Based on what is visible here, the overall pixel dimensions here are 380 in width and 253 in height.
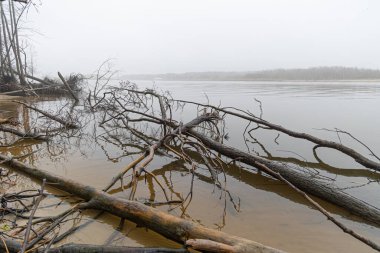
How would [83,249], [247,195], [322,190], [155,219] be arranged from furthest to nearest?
[247,195], [322,190], [155,219], [83,249]

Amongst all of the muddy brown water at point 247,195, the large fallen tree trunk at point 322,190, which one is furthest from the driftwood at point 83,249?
the large fallen tree trunk at point 322,190

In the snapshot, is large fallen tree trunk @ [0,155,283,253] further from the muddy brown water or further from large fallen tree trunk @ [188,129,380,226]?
large fallen tree trunk @ [188,129,380,226]

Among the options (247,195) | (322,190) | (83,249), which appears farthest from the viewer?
(247,195)

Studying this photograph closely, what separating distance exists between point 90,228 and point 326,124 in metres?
10.2

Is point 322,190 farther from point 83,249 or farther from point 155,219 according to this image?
point 83,249

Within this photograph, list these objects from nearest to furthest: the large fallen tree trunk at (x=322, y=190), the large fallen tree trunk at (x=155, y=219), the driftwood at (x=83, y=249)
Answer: the large fallen tree trunk at (x=155, y=219) < the driftwood at (x=83, y=249) < the large fallen tree trunk at (x=322, y=190)

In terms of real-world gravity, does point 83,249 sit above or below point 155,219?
below

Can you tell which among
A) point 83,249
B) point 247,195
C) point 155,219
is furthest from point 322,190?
point 83,249

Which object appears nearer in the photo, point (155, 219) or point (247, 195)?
point (155, 219)

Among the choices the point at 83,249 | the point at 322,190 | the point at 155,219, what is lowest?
the point at 322,190

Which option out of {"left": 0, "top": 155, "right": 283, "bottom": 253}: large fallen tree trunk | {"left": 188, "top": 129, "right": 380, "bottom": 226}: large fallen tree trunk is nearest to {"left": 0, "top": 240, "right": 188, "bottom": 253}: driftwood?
{"left": 0, "top": 155, "right": 283, "bottom": 253}: large fallen tree trunk

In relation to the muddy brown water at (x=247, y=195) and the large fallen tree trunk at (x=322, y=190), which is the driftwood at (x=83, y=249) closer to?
the muddy brown water at (x=247, y=195)

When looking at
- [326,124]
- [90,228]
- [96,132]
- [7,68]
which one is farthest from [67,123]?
[7,68]

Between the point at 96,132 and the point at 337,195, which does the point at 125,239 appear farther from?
the point at 96,132
